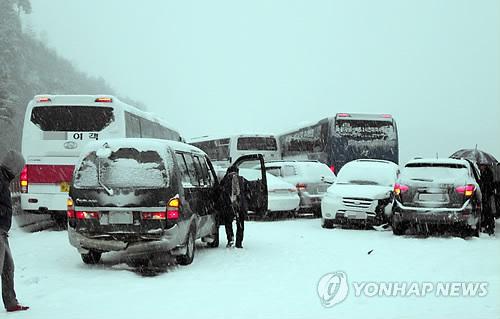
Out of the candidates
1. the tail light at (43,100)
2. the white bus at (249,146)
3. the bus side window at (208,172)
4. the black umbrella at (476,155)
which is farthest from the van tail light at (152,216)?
the white bus at (249,146)

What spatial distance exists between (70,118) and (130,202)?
22.9 feet

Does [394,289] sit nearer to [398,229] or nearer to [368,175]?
[398,229]

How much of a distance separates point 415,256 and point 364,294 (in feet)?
11.0

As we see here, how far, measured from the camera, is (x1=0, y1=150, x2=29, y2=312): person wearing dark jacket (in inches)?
241

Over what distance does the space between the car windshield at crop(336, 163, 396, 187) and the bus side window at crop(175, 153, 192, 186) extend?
6744mm

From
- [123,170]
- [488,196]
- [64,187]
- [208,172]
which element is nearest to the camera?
[123,170]

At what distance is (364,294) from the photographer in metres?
7.13

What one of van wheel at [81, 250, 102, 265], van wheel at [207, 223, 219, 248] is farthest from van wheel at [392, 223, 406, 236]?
van wheel at [81, 250, 102, 265]

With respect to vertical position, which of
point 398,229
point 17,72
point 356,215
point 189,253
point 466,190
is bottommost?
point 398,229

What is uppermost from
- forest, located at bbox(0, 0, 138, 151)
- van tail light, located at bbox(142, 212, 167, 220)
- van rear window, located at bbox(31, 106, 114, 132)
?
forest, located at bbox(0, 0, 138, 151)

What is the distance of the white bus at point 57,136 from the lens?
1402 cm

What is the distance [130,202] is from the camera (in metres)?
8.52

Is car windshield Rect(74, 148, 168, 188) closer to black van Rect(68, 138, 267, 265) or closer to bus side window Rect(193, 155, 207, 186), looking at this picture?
black van Rect(68, 138, 267, 265)

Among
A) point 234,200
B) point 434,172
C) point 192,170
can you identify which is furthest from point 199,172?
point 434,172
